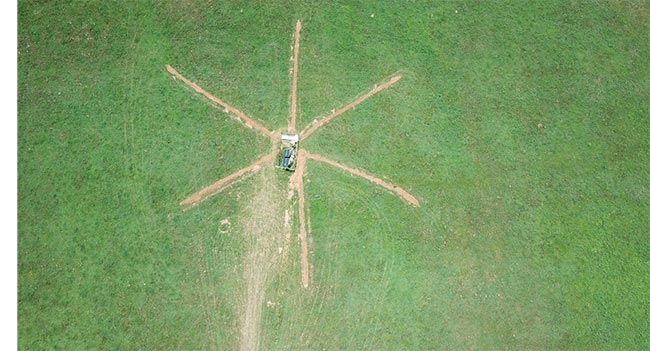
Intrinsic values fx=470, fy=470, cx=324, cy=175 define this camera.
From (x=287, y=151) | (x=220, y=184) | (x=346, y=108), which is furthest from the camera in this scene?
(x=346, y=108)

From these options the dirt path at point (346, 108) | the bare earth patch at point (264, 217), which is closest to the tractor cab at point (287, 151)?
the bare earth patch at point (264, 217)

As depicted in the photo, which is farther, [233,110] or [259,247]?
[233,110]

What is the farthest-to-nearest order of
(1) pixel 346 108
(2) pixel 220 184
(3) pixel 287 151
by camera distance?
(1) pixel 346 108 < (2) pixel 220 184 < (3) pixel 287 151

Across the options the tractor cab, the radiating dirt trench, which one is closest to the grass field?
the radiating dirt trench

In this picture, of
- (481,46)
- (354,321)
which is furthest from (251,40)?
(354,321)

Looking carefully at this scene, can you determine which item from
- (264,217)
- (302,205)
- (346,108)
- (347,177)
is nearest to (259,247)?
(264,217)

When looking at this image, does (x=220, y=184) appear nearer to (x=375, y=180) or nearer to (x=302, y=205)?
(x=302, y=205)

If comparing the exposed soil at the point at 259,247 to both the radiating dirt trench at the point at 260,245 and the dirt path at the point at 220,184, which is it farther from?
the dirt path at the point at 220,184
